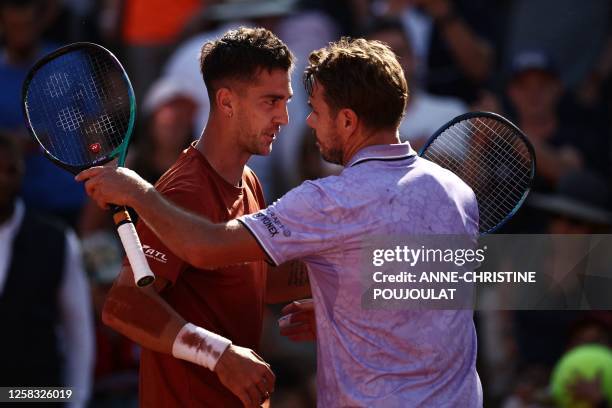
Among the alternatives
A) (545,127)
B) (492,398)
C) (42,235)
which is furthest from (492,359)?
(42,235)

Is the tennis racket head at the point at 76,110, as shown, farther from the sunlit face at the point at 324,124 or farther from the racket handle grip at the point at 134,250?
the sunlit face at the point at 324,124

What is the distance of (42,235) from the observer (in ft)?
22.6

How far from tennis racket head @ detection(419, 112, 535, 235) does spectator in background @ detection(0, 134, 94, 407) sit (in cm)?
284

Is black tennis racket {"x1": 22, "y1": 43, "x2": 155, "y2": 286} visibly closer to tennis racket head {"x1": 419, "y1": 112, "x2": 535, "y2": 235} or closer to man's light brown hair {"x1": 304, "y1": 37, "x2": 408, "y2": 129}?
man's light brown hair {"x1": 304, "y1": 37, "x2": 408, "y2": 129}

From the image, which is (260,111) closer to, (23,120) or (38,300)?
(38,300)

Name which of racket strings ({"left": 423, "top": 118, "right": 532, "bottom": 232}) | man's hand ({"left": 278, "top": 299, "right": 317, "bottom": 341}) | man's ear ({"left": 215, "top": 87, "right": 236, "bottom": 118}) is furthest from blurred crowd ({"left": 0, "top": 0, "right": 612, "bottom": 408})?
man's ear ({"left": 215, "top": 87, "right": 236, "bottom": 118})

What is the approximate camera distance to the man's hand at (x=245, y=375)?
3.98m

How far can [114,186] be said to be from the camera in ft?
13.1

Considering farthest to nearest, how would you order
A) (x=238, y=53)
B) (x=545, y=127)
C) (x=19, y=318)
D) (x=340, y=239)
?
(x=545, y=127), (x=19, y=318), (x=238, y=53), (x=340, y=239)

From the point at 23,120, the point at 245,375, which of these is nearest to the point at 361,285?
the point at 245,375

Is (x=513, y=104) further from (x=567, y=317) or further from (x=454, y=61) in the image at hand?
(x=567, y=317)

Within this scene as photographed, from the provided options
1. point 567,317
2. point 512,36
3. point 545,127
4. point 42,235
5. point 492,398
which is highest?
point 512,36

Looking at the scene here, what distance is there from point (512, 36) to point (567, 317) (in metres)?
2.01

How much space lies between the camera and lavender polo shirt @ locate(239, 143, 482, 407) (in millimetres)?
3971
